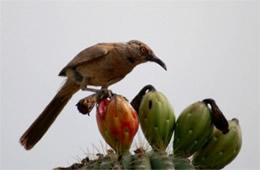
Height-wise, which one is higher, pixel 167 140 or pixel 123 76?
pixel 123 76

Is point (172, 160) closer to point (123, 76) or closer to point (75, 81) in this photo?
point (123, 76)

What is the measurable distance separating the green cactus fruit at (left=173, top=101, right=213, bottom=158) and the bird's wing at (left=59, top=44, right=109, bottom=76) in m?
2.18

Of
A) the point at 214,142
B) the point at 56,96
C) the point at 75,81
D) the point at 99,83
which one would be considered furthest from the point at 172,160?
the point at 56,96

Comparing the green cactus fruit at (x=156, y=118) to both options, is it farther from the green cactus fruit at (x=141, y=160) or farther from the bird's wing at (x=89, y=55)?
the bird's wing at (x=89, y=55)

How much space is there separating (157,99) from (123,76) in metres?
2.07

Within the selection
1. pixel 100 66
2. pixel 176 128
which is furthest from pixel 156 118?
pixel 100 66

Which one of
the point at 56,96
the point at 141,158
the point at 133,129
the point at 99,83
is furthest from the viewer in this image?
the point at 56,96

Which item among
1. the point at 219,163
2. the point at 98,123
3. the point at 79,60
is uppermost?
the point at 79,60

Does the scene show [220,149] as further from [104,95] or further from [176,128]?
[104,95]

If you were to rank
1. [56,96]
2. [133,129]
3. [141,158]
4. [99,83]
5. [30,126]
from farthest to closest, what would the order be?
[56,96] → [30,126] → [99,83] → [133,129] → [141,158]

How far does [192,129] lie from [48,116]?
309 centimetres

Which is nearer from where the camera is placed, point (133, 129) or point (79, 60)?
point (133, 129)

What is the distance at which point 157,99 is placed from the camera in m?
3.62

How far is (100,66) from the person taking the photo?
5648 mm
